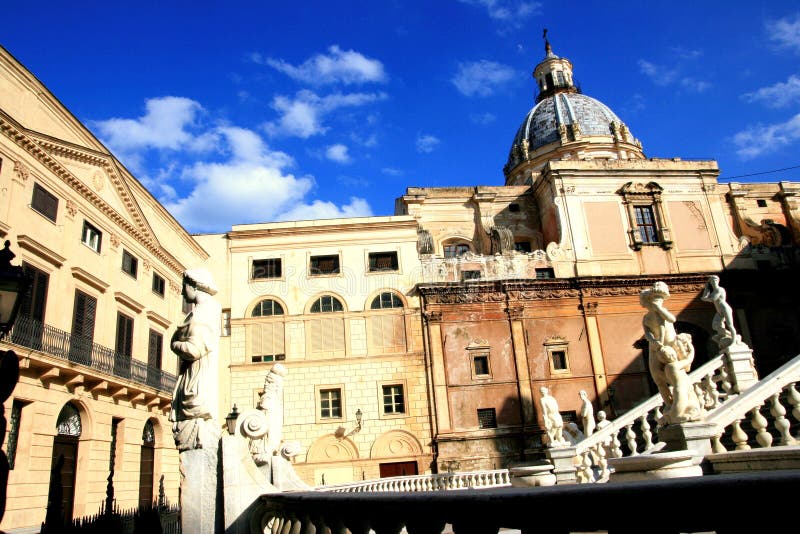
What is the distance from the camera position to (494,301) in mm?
27031

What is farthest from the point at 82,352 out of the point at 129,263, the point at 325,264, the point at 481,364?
the point at 481,364

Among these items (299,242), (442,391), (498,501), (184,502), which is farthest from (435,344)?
(498,501)

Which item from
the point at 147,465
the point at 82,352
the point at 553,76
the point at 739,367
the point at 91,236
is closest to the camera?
the point at 739,367

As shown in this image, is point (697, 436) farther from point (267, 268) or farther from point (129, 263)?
point (267, 268)

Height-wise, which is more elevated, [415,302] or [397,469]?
[415,302]

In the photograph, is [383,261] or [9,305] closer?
[9,305]

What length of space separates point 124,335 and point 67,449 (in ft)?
17.0

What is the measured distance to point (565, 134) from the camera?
43.9 metres

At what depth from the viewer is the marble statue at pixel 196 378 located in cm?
573

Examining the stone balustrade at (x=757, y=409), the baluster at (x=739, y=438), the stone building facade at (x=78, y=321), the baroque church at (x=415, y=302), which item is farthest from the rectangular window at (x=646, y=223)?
the stone building facade at (x=78, y=321)

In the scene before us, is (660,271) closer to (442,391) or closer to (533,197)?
(533,197)

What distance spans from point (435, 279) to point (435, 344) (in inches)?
124

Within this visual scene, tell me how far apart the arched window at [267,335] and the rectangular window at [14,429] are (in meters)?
11.1

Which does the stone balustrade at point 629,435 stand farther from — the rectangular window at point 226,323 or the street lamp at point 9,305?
the rectangular window at point 226,323
